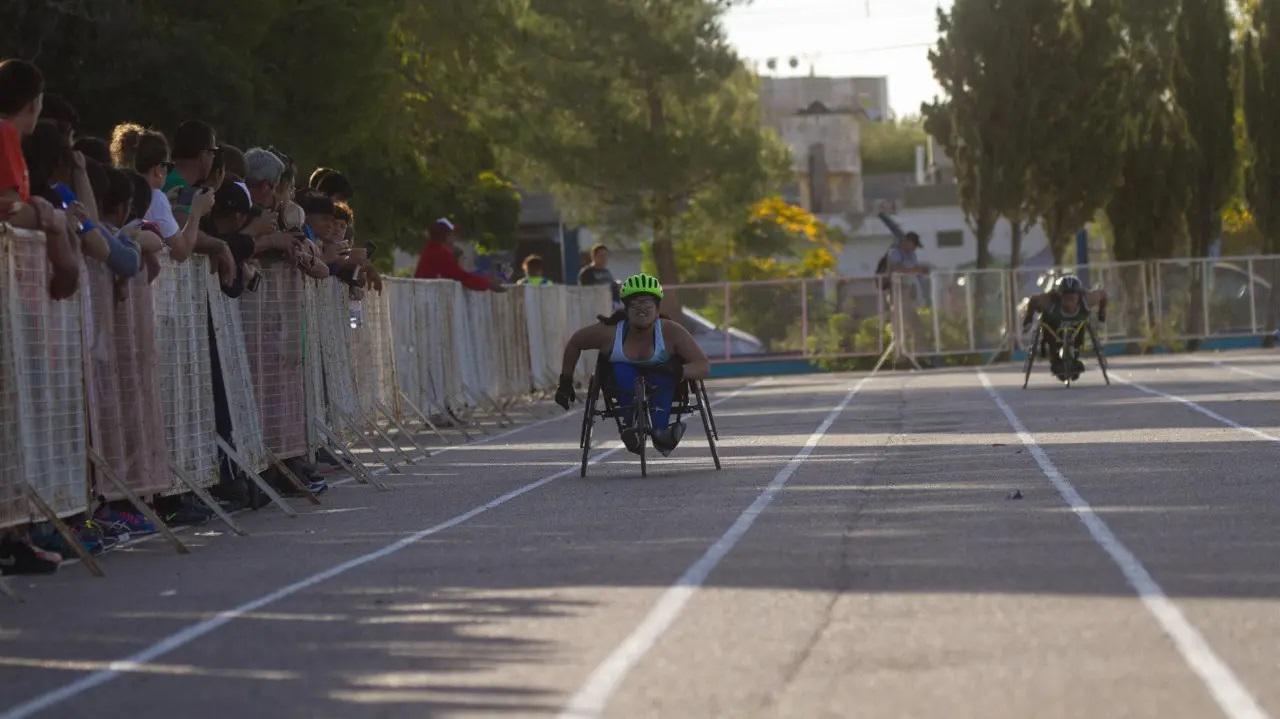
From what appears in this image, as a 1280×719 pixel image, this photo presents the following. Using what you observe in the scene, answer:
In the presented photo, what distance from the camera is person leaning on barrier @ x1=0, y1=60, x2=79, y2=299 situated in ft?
39.5

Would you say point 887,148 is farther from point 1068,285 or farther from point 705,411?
→ point 705,411

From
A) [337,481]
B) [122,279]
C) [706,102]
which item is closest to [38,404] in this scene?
[122,279]

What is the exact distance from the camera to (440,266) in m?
27.3

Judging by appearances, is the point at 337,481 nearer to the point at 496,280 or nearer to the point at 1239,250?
the point at 496,280

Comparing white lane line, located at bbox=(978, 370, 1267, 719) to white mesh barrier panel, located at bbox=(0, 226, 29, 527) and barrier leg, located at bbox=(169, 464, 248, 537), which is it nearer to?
barrier leg, located at bbox=(169, 464, 248, 537)

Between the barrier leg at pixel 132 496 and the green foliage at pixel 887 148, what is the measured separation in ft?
468

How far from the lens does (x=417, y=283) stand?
25.0 metres

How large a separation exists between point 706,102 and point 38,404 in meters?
44.8

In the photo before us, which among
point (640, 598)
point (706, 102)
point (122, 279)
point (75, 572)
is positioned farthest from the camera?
point (706, 102)

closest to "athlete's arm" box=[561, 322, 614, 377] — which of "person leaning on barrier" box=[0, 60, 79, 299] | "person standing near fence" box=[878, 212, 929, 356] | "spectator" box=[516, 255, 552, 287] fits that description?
"person leaning on barrier" box=[0, 60, 79, 299]

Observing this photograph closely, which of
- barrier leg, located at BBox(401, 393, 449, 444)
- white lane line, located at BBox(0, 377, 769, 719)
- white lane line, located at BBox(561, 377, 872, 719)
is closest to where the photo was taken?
white lane line, located at BBox(561, 377, 872, 719)

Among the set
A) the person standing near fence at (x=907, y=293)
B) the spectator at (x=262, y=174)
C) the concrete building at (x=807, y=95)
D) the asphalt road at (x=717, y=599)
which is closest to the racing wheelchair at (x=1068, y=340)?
the person standing near fence at (x=907, y=293)

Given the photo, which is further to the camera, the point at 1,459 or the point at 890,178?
the point at 890,178

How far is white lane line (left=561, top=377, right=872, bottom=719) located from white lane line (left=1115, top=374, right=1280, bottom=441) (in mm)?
5869
